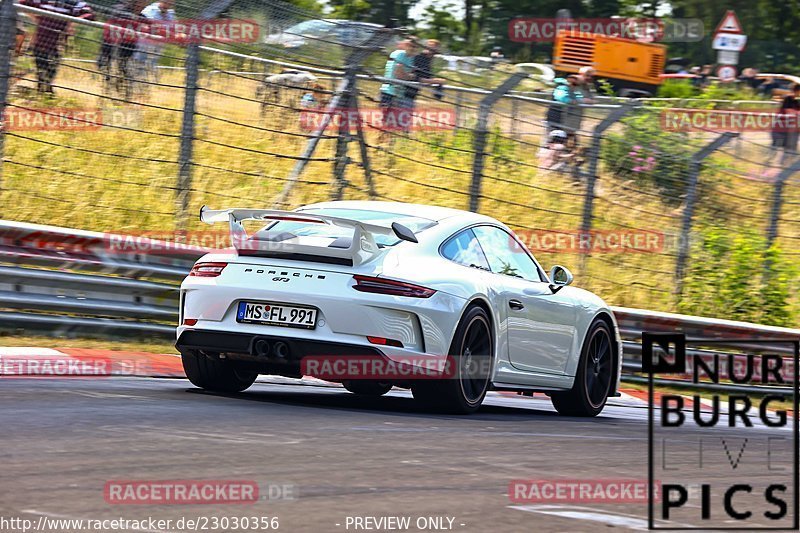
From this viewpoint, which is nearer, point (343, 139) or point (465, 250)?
point (465, 250)

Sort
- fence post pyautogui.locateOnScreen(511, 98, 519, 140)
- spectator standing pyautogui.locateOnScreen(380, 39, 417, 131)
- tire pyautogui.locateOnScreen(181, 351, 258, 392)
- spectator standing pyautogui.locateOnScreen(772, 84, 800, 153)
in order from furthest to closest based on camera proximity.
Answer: spectator standing pyautogui.locateOnScreen(772, 84, 800, 153) → fence post pyautogui.locateOnScreen(511, 98, 519, 140) → spectator standing pyautogui.locateOnScreen(380, 39, 417, 131) → tire pyautogui.locateOnScreen(181, 351, 258, 392)

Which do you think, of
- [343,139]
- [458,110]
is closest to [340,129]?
[343,139]

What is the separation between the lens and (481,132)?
1345cm

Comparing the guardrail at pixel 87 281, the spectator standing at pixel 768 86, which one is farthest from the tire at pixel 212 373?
the spectator standing at pixel 768 86

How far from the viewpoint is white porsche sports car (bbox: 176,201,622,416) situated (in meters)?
7.63

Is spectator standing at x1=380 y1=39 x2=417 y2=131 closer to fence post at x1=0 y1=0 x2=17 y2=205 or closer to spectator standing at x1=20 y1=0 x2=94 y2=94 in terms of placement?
spectator standing at x1=20 y1=0 x2=94 y2=94

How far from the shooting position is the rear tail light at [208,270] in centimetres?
801

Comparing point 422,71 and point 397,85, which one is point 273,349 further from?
point 422,71

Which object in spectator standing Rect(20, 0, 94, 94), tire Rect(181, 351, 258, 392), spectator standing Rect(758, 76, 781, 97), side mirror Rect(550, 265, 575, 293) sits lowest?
tire Rect(181, 351, 258, 392)

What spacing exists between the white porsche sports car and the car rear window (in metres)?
0.01

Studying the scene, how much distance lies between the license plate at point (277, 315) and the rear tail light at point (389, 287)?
308 millimetres

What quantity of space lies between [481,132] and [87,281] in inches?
175

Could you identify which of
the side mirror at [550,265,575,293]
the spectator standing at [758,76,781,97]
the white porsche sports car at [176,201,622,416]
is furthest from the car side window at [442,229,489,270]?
the spectator standing at [758,76,781,97]

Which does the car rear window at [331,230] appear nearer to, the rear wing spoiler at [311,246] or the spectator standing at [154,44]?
the rear wing spoiler at [311,246]
